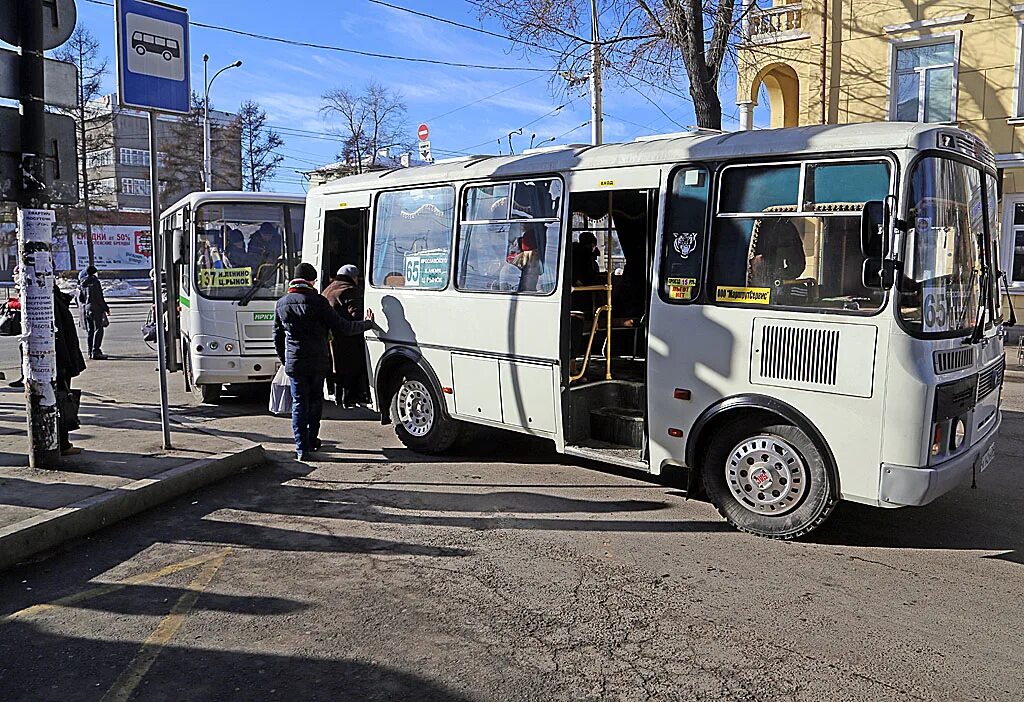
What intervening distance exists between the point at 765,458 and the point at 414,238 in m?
4.22

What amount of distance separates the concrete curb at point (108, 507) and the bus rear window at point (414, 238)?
7.55ft

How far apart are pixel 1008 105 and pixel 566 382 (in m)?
16.0

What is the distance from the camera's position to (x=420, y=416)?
8.80 metres

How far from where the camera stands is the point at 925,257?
17.7ft

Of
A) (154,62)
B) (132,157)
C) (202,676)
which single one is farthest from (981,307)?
(132,157)

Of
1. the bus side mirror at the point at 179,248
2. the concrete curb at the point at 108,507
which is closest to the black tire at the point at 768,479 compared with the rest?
the concrete curb at the point at 108,507

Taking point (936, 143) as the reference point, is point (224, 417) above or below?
below

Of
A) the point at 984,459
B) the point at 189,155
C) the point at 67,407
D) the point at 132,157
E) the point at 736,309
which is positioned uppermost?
the point at 132,157

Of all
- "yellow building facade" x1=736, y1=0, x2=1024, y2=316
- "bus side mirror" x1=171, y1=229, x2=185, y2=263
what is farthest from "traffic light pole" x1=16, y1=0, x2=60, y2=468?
"yellow building facade" x1=736, y1=0, x2=1024, y2=316

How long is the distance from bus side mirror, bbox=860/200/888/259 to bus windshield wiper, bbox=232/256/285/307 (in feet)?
26.3

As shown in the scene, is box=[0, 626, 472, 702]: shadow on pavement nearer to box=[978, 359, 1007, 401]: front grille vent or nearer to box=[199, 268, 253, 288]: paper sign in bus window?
box=[978, 359, 1007, 401]: front grille vent

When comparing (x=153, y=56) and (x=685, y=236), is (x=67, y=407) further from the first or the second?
(x=685, y=236)

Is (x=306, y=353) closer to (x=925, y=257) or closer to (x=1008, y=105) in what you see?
(x=925, y=257)

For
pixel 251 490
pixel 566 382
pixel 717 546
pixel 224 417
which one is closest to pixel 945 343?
pixel 717 546
